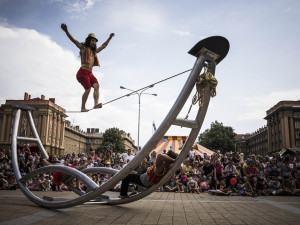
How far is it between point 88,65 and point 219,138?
68.6 m

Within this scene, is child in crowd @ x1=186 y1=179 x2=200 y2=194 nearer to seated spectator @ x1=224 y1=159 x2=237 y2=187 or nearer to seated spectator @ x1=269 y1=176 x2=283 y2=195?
seated spectator @ x1=224 y1=159 x2=237 y2=187

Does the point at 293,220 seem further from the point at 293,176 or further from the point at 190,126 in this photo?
the point at 293,176

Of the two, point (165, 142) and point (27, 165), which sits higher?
point (165, 142)

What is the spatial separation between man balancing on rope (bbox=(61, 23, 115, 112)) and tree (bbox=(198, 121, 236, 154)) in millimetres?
68211

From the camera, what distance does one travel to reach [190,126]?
16.7ft

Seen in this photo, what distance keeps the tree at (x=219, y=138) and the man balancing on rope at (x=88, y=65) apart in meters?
68.2

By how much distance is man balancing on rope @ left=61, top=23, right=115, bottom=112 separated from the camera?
253 inches

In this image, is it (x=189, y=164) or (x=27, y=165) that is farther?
(x=189, y=164)

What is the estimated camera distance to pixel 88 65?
6.49 m

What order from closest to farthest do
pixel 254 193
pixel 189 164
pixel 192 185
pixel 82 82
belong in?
pixel 82 82 < pixel 254 193 < pixel 192 185 < pixel 189 164

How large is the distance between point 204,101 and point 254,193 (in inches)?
324

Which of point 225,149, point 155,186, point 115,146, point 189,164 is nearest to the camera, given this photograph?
point 155,186

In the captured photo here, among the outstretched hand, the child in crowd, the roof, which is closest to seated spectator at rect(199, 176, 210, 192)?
the child in crowd

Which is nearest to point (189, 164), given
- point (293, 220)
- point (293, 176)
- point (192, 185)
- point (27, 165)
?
point (192, 185)
